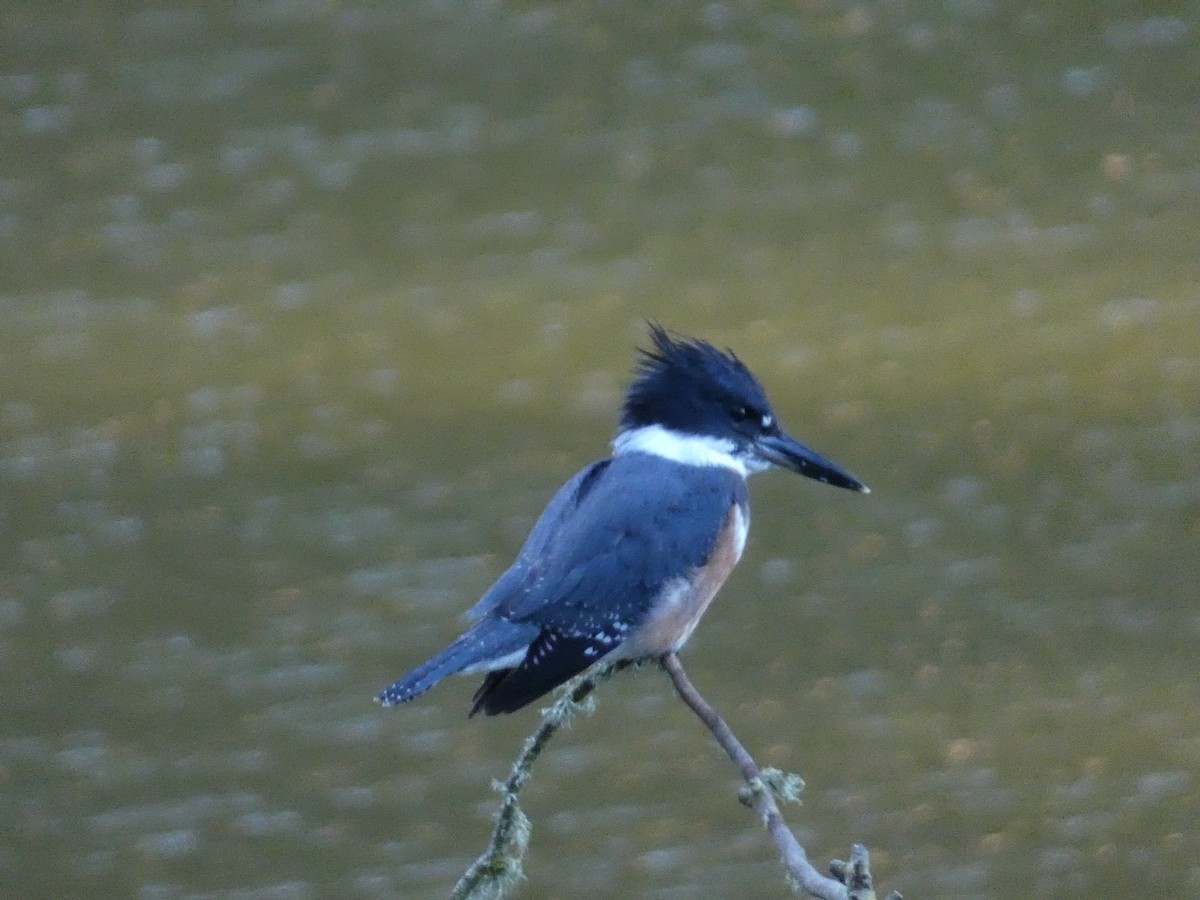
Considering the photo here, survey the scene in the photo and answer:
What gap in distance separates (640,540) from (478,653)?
37 cm

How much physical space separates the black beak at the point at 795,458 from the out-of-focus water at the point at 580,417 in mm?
1975

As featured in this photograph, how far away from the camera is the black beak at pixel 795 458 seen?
2871mm

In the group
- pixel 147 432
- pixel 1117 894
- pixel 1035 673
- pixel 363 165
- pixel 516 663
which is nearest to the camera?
pixel 516 663

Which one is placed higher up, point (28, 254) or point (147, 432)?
point (28, 254)

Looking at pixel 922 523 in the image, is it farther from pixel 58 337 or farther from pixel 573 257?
pixel 58 337

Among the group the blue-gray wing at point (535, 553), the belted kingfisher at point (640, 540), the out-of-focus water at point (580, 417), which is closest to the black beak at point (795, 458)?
the belted kingfisher at point (640, 540)

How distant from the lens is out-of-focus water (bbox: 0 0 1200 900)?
4781mm

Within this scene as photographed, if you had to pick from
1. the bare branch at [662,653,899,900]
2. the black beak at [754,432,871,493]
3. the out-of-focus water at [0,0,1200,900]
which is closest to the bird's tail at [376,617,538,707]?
the bare branch at [662,653,899,900]

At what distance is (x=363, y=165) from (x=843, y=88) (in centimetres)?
143

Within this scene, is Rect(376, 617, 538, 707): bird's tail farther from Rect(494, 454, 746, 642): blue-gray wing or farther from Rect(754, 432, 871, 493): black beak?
Result: Rect(754, 432, 871, 493): black beak

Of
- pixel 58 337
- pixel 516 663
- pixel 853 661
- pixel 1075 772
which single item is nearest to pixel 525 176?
pixel 58 337

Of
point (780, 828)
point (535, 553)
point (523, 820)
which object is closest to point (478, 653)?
Result: point (535, 553)

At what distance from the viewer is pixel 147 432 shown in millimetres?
5457

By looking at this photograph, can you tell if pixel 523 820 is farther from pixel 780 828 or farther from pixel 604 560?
pixel 604 560
